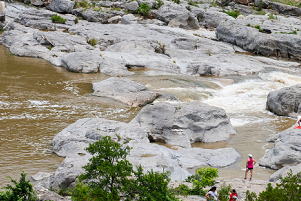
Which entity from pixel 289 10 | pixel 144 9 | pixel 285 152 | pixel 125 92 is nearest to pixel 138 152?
pixel 285 152

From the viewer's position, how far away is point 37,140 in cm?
1288

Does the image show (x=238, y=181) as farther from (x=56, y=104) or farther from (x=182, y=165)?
(x=56, y=104)

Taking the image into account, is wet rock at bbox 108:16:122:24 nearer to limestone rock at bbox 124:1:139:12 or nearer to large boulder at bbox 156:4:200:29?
limestone rock at bbox 124:1:139:12

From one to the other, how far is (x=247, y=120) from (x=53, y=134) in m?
9.81

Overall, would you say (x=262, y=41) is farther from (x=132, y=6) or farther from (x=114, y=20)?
(x=132, y=6)

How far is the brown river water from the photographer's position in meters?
11.6

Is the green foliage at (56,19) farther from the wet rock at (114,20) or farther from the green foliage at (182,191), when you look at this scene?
the green foliage at (182,191)

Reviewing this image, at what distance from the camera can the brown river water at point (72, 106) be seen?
11.6m

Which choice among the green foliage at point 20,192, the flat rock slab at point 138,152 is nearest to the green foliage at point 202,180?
the flat rock slab at point 138,152

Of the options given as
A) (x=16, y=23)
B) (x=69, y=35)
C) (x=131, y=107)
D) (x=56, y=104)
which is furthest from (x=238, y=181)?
(x=16, y=23)

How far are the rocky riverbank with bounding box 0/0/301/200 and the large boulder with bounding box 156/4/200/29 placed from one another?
0.41 feet

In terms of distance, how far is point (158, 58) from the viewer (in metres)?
26.6

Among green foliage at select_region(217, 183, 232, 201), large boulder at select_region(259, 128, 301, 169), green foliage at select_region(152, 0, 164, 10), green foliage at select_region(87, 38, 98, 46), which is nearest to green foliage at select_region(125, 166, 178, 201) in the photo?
green foliage at select_region(217, 183, 232, 201)

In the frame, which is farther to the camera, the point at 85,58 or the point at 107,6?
the point at 107,6
